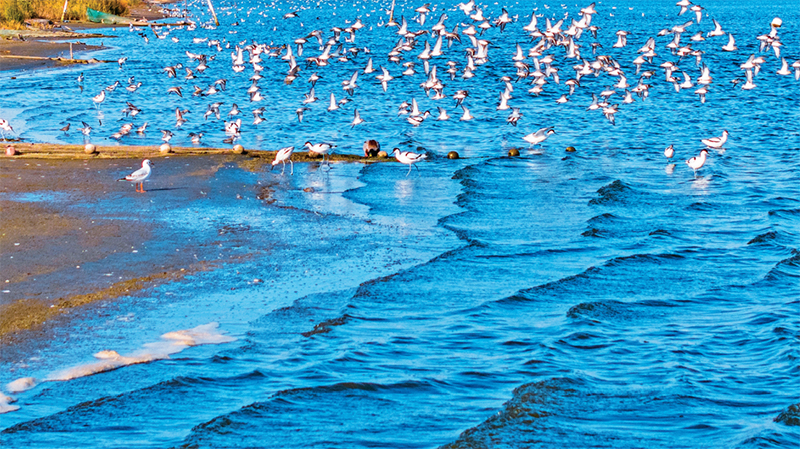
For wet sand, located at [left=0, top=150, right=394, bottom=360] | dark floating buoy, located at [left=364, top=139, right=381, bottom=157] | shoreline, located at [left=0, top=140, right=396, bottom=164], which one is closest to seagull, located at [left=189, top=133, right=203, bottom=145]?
shoreline, located at [left=0, top=140, right=396, bottom=164]

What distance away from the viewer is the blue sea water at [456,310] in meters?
9.18

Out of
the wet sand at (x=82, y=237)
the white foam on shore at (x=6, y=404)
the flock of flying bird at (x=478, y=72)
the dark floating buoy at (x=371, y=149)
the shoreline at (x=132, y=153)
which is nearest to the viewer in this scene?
the white foam on shore at (x=6, y=404)

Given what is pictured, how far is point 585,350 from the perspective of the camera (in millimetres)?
11305

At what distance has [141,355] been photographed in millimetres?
10359

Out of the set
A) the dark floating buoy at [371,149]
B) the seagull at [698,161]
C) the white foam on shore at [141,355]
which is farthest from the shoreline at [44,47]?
the white foam on shore at [141,355]

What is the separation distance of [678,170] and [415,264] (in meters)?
A: 11.8

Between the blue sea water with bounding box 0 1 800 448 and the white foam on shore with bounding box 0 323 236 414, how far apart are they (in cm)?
5

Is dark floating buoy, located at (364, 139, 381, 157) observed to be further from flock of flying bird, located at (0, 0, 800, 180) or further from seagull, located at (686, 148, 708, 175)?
seagull, located at (686, 148, 708, 175)

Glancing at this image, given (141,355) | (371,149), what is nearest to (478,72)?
(371,149)

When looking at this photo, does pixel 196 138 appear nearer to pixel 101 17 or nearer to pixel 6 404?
pixel 6 404

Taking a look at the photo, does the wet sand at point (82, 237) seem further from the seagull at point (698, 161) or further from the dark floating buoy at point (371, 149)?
the seagull at point (698, 161)

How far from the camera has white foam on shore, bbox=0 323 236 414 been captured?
372 inches

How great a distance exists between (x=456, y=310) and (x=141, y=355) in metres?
4.14

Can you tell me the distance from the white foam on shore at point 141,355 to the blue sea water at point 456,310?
5cm
